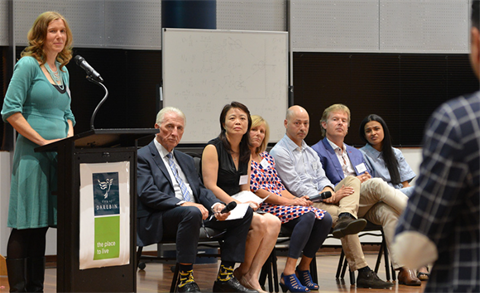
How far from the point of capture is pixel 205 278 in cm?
461

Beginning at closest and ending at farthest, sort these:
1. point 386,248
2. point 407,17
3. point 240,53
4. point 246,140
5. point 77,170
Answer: point 77,170 < point 246,140 < point 386,248 < point 240,53 < point 407,17

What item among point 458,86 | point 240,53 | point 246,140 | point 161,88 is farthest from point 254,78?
point 458,86

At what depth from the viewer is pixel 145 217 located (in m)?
3.53

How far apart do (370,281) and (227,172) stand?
1318 mm

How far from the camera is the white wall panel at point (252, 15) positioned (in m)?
6.06

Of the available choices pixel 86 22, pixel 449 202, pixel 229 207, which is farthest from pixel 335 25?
pixel 449 202

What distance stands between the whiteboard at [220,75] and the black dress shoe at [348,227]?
1.77m

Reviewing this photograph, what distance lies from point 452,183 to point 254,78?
4.66 meters

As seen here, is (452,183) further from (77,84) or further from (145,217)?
(77,84)

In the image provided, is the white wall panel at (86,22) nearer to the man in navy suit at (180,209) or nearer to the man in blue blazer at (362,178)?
the man in navy suit at (180,209)

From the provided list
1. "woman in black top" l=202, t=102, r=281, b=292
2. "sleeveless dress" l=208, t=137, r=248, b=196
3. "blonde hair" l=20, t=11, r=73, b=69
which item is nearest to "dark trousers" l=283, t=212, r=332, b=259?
"woman in black top" l=202, t=102, r=281, b=292

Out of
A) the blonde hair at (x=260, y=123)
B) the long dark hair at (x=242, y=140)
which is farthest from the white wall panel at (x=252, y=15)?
the long dark hair at (x=242, y=140)

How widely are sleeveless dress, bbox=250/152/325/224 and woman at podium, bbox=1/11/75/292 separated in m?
1.60

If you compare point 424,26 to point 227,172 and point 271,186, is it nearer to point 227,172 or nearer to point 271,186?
point 271,186
